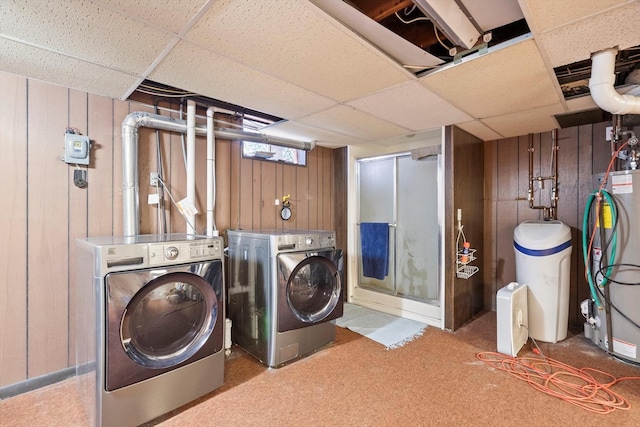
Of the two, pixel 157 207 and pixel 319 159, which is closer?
pixel 157 207

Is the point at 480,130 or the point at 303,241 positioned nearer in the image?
the point at 303,241

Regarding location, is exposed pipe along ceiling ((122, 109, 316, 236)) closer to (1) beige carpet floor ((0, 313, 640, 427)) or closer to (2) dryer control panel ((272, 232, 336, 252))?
(2) dryer control panel ((272, 232, 336, 252))

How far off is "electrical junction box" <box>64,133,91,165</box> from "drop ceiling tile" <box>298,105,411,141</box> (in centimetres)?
154

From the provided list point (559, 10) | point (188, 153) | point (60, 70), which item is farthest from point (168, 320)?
point (559, 10)

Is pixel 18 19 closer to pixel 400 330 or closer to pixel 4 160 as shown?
pixel 4 160

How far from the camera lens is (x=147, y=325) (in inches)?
60.8

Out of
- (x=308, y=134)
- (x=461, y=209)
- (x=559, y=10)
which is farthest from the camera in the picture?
(x=308, y=134)

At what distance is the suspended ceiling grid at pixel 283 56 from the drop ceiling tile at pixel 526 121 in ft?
0.10

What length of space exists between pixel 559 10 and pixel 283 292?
2029 mm

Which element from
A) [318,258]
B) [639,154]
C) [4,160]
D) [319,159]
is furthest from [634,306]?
[4,160]

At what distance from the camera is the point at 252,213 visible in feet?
9.45

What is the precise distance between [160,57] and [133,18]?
32cm

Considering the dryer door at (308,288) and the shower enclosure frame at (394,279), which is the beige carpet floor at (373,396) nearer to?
the dryer door at (308,288)

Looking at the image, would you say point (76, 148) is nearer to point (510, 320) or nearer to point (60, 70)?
point (60, 70)
